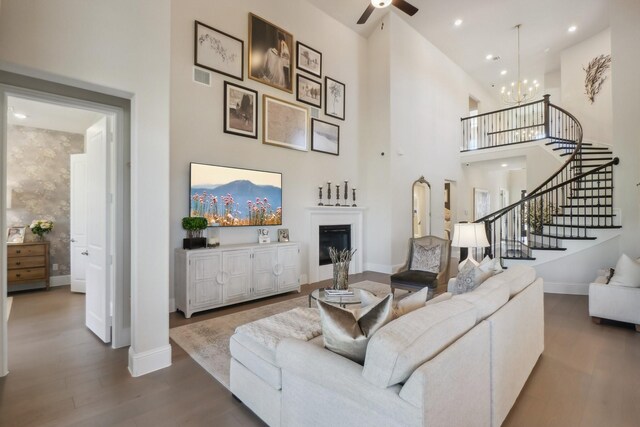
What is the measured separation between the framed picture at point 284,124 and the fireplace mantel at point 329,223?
4.22ft

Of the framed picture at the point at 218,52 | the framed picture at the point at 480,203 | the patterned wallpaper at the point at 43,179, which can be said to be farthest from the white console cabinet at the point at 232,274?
the framed picture at the point at 480,203

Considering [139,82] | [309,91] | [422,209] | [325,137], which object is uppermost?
[309,91]

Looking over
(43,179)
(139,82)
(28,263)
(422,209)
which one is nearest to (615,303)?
(422,209)

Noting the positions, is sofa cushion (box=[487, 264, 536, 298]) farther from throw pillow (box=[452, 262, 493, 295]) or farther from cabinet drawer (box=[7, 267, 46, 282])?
cabinet drawer (box=[7, 267, 46, 282])

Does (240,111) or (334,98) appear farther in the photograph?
(334,98)

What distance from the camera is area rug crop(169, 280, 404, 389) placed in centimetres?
255

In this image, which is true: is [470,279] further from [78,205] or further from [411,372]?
[78,205]

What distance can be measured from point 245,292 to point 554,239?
18.2 ft

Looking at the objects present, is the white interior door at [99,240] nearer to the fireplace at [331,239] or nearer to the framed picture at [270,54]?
the framed picture at [270,54]

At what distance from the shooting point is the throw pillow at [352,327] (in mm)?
1388

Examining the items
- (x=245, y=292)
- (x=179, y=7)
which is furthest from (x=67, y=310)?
(x=179, y=7)

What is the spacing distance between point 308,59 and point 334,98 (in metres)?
0.93

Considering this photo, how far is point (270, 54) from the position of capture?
5.11 meters

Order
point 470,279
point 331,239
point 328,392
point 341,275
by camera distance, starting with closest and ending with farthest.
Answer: point 328,392, point 470,279, point 341,275, point 331,239
